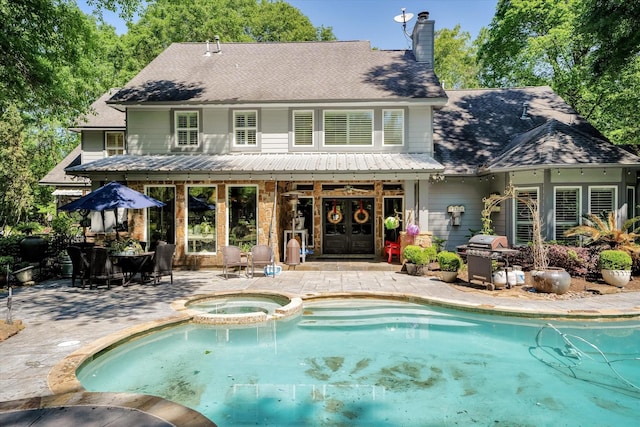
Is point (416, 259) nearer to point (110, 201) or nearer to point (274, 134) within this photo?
point (274, 134)

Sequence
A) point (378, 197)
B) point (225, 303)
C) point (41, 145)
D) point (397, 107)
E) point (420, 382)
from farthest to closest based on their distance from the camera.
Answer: point (41, 145), point (378, 197), point (397, 107), point (225, 303), point (420, 382)

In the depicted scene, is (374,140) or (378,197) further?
(378,197)

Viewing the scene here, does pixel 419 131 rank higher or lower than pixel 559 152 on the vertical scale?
higher

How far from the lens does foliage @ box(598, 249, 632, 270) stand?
31.4 feet

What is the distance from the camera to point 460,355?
6.45 metres

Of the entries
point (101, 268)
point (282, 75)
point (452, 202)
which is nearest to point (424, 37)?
point (282, 75)

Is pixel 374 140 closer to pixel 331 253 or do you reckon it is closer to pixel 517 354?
pixel 331 253

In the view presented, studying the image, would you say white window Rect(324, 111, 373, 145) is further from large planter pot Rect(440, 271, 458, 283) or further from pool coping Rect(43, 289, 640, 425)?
pool coping Rect(43, 289, 640, 425)

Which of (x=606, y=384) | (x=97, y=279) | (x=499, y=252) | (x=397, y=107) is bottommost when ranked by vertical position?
(x=606, y=384)

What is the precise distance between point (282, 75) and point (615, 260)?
12.3 m

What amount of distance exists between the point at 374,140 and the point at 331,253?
4.68m

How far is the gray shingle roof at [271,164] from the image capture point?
1210 cm

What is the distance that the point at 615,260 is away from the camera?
964cm

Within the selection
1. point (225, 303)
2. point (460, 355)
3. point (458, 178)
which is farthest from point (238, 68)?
point (460, 355)
